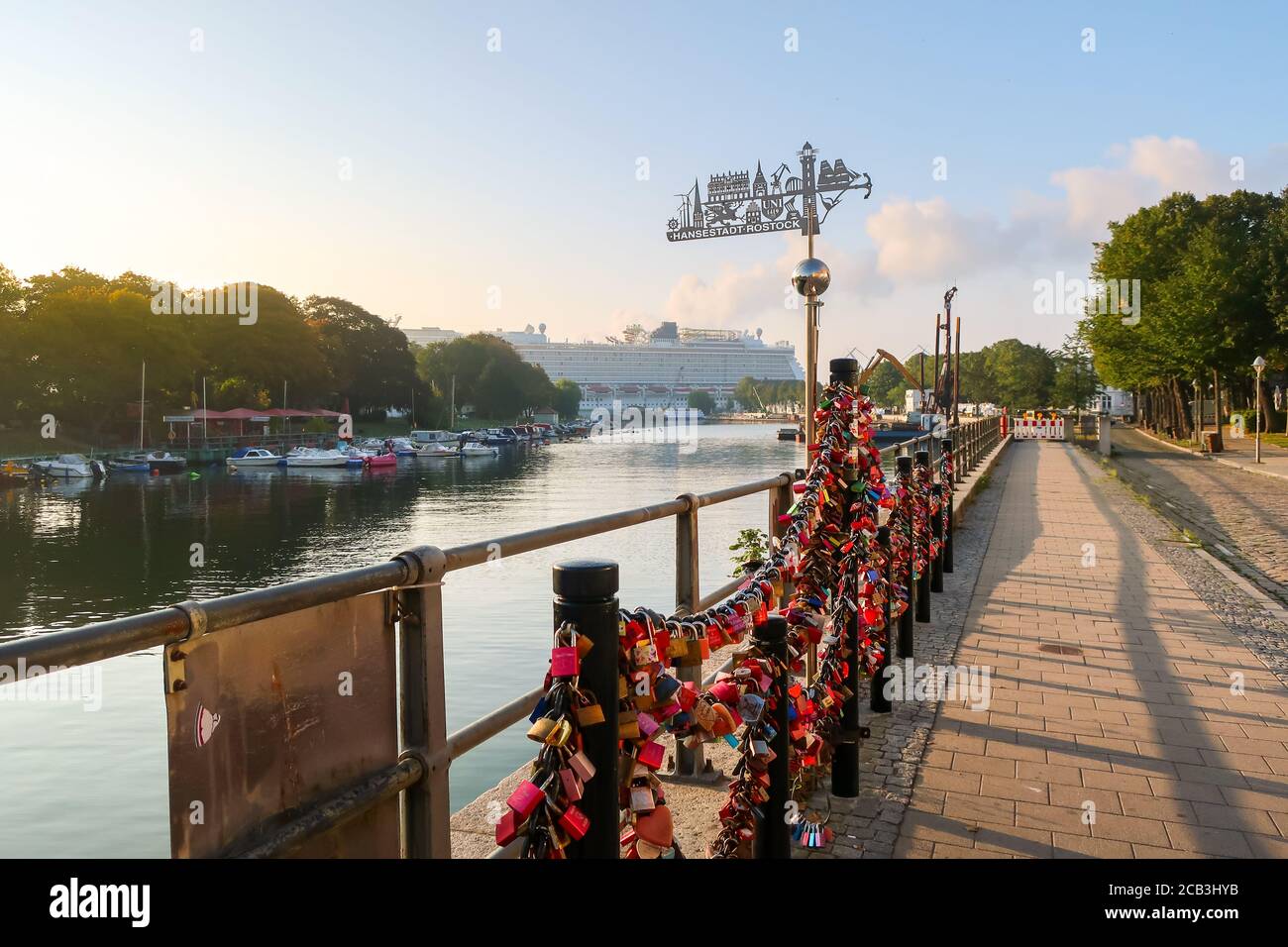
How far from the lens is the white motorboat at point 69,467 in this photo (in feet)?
178

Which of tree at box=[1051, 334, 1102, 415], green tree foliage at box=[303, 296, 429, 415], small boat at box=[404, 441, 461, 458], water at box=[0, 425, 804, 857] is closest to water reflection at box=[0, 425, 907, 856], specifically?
water at box=[0, 425, 804, 857]

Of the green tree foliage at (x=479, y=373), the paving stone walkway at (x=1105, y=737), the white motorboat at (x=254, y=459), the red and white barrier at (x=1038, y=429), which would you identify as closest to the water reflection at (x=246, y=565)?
the white motorboat at (x=254, y=459)

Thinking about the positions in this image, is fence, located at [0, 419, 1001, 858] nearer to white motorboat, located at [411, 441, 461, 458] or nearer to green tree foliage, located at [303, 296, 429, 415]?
white motorboat, located at [411, 441, 461, 458]

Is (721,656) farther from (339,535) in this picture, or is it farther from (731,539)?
(339,535)

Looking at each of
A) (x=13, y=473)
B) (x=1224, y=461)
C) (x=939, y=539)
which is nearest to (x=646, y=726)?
(x=939, y=539)

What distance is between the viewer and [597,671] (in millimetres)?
2059

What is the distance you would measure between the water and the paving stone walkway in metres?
4.74

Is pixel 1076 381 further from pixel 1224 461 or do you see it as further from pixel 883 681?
pixel 883 681

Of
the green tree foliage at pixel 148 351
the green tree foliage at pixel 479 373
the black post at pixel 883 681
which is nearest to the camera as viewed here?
the black post at pixel 883 681

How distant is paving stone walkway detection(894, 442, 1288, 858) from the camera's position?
12.8ft

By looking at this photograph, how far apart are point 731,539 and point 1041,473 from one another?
27.6 ft

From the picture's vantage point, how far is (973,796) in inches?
168

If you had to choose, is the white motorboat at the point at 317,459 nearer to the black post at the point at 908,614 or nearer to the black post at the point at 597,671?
the black post at the point at 908,614

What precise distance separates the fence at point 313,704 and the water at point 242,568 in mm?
6581
